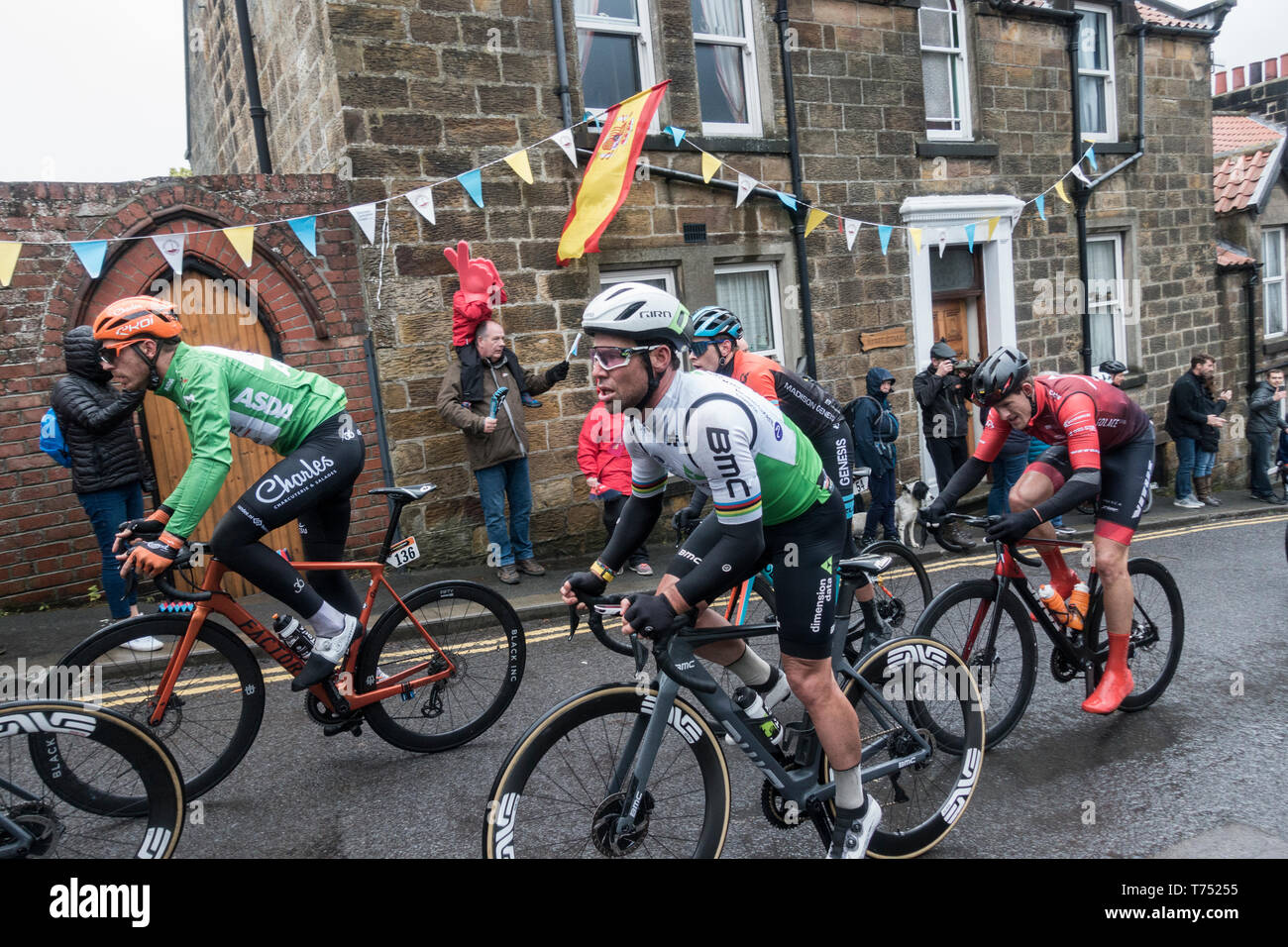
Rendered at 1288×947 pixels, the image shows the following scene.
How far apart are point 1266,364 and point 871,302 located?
34.0ft

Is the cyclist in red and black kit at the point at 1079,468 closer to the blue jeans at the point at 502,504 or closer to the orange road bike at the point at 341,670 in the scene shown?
the orange road bike at the point at 341,670

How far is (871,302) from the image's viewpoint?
11.3 meters

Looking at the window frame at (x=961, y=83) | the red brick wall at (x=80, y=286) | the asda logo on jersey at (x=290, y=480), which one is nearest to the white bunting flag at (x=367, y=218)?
the red brick wall at (x=80, y=286)

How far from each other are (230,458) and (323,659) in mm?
988

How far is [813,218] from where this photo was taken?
1055 cm

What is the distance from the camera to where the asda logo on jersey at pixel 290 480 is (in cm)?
388

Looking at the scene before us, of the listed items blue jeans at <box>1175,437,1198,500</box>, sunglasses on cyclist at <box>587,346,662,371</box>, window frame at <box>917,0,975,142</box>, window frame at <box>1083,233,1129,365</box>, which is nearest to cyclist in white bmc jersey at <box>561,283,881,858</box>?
sunglasses on cyclist at <box>587,346,662,371</box>

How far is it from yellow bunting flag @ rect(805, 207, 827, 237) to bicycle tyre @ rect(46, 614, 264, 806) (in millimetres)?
8530

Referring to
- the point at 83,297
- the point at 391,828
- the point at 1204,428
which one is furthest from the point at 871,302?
the point at 391,828

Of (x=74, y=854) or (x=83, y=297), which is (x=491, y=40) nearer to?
(x=83, y=297)

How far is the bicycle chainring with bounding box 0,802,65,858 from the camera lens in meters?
2.82

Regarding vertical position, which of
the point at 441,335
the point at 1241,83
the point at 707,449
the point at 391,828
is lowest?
the point at 391,828

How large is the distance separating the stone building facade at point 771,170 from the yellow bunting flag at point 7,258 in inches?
105

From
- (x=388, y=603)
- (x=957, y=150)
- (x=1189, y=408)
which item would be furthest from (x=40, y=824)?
(x=1189, y=408)
